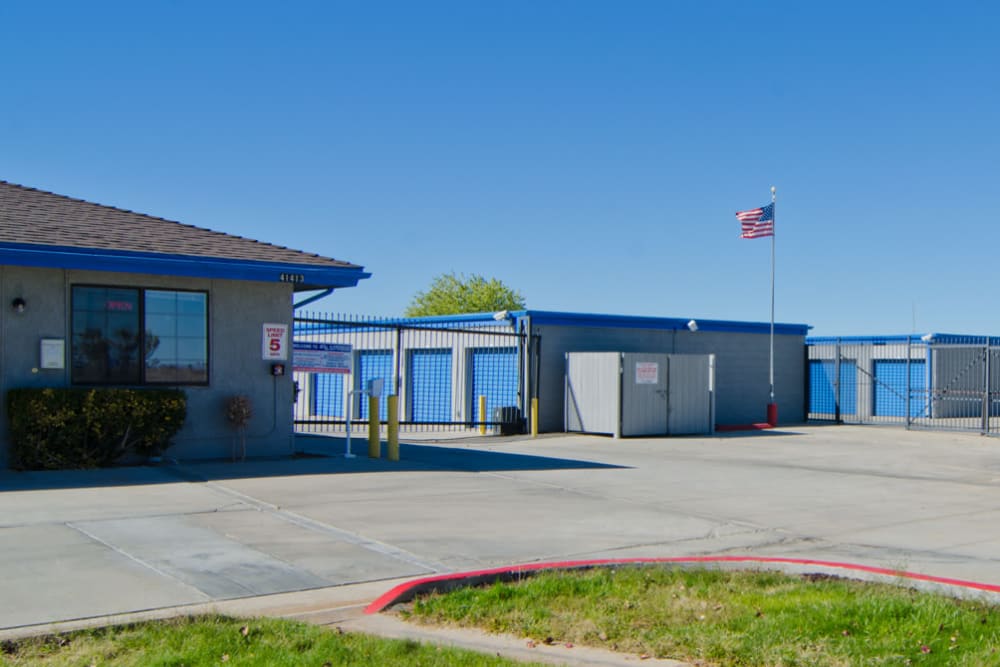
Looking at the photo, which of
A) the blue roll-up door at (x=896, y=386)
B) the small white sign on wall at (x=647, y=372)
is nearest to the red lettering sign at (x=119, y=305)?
the small white sign on wall at (x=647, y=372)

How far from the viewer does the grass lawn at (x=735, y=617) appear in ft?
19.1

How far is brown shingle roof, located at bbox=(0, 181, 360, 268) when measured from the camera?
14445 mm

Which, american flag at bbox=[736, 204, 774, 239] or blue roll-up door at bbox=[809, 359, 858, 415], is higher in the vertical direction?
american flag at bbox=[736, 204, 774, 239]

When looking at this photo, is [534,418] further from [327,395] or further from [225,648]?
[225,648]

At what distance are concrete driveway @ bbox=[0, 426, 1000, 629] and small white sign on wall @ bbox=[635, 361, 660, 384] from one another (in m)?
6.19

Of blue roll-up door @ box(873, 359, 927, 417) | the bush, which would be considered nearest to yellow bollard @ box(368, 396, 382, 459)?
the bush

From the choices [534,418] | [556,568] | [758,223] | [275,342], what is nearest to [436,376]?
[534,418]

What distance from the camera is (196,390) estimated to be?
15.5 meters

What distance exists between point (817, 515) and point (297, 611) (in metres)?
6.91

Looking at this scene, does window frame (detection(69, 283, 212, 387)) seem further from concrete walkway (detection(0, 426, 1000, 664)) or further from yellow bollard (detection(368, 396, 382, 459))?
yellow bollard (detection(368, 396, 382, 459))

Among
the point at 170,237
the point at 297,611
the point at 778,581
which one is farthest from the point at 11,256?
the point at 778,581

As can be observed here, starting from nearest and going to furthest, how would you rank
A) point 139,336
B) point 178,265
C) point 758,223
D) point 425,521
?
point 425,521
point 178,265
point 139,336
point 758,223

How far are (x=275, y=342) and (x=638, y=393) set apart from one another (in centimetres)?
1020

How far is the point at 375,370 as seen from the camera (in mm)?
32156
